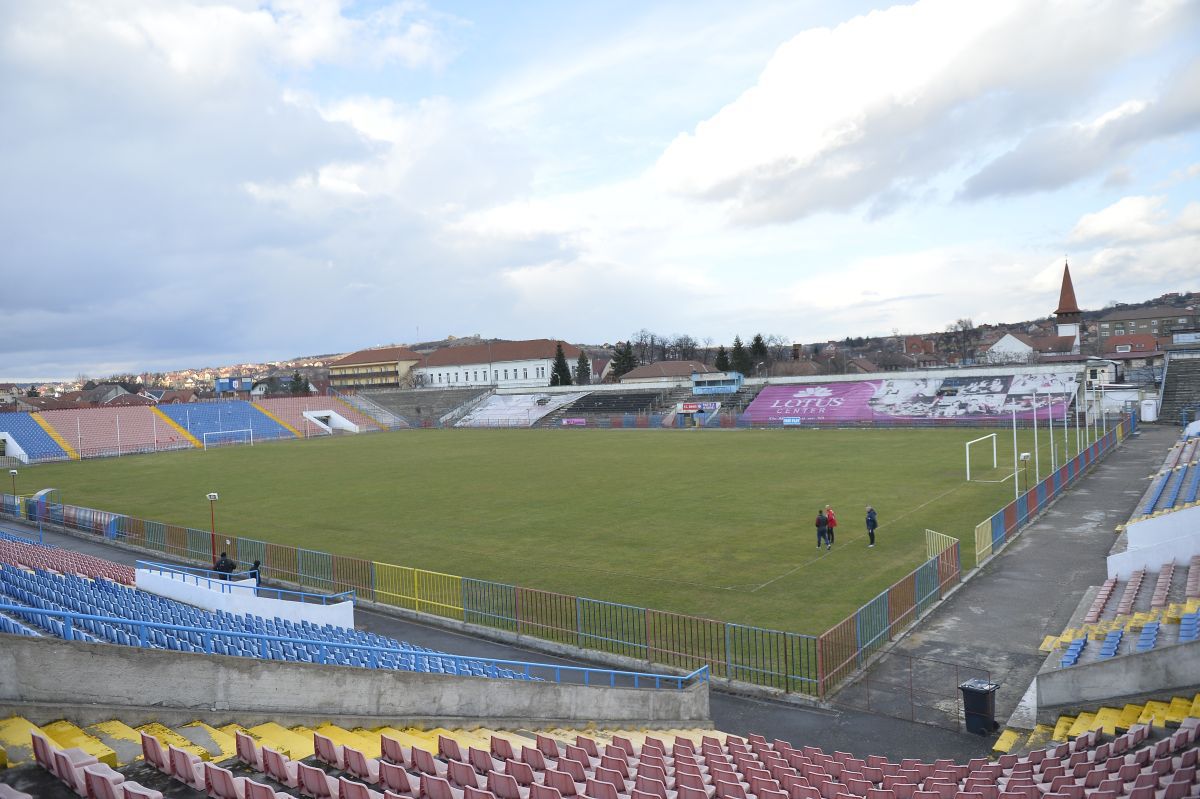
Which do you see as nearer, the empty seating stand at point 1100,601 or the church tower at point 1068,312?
the empty seating stand at point 1100,601

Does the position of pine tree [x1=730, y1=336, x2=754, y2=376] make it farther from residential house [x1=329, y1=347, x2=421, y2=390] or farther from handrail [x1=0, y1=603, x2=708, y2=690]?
handrail [x1=0, y1=603, x2=708, y2=690]

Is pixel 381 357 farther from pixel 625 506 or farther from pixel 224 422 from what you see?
pixel 625 506

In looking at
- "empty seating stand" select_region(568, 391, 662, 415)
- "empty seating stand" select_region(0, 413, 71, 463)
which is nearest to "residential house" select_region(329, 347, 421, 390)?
"empty seating stand" select_region(568, 391, 662, 415)

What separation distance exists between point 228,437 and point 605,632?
6751 centimetres

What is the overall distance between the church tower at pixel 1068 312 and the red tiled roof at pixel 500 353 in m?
66.5

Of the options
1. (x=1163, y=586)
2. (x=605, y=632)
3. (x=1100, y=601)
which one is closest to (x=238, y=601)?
(x=605, y=632)

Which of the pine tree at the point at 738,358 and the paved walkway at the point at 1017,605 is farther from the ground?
the pine tree at the point at 738,358

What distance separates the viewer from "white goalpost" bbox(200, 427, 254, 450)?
233ft

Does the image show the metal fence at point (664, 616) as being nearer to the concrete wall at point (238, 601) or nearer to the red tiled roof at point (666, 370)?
the concrete wall at point (238, 601)

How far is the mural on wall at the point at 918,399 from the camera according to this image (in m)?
59.9

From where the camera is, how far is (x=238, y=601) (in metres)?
15.9

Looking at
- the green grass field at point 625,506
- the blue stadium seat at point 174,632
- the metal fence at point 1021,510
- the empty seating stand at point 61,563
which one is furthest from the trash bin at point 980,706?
the empty seating stand at point 61,563

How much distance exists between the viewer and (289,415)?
83.2 metres

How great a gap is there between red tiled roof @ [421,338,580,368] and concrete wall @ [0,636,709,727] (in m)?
104
